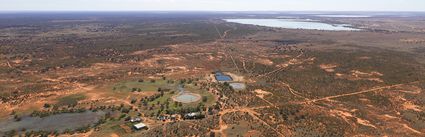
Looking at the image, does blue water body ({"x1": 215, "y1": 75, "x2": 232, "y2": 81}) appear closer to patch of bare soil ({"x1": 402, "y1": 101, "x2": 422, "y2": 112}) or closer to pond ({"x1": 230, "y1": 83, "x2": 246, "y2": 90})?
pond ({"x1": 230, "y1": 83, "x2": 246, "y2": 90})

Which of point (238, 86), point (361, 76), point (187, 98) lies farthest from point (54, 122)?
point (361, 76)

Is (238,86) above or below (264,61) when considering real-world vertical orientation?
above

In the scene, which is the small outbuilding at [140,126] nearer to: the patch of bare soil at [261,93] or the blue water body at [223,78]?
the patch of bare soil at [261,93]

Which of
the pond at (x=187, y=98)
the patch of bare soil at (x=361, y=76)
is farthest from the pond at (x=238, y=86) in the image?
the patch of bare soil at (x=361, y=76)

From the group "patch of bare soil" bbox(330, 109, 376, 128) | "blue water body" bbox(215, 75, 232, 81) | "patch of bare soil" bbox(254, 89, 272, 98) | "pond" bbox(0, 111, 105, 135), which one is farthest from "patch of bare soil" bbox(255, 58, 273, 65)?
"pond" bbox(0, 111, 105, 135)

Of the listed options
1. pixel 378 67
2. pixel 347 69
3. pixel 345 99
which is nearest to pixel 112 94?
pixel 345 99

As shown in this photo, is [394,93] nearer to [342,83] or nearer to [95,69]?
[342,83]

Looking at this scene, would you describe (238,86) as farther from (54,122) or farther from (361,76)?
(54,122)

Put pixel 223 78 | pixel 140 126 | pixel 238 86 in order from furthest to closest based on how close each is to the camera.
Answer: pixel 223 78 < pixel 238 86 < pixel 140 126
